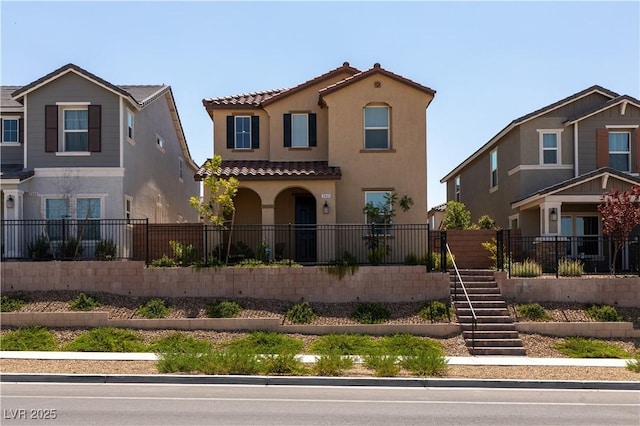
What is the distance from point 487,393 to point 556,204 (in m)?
13.8

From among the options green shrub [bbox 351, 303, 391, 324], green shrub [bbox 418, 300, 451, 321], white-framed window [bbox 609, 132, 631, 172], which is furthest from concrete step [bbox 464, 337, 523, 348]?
white-framed window [bbox 609, 132, 631, 172]

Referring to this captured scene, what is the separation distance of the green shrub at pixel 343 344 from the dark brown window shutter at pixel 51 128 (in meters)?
13.1

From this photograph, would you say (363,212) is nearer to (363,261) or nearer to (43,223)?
(363,261)

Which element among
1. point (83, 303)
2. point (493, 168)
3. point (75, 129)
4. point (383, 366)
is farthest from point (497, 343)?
point (75, 129)

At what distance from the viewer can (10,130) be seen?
1047 inches

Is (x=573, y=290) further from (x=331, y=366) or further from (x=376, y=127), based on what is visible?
(x=331, y=366)

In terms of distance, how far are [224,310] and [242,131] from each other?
9084mm

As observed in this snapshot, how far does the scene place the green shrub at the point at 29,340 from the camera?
17.7m

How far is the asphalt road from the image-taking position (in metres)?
10.1

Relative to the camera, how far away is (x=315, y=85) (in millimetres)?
26312

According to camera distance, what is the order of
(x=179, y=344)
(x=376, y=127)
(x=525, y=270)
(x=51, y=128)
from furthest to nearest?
(x=376, y=127) → (x=51, y=128) → (x=525, y=270) → (x=179, y=344)

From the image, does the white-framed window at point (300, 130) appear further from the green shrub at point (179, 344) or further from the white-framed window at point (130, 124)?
the green shrub at point (179, 344)

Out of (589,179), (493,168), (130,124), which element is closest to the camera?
(589,179)

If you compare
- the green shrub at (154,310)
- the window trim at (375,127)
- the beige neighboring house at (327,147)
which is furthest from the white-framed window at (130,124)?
the window trim at (375,127)
